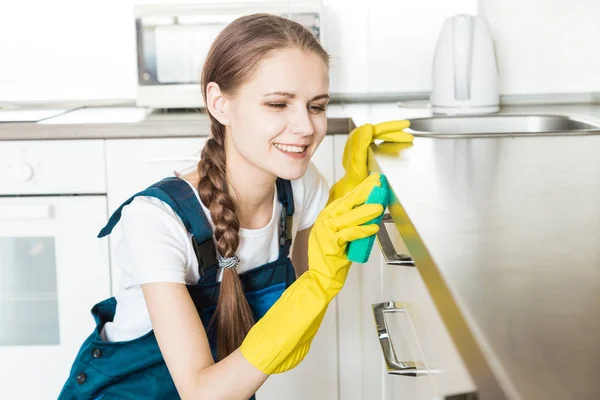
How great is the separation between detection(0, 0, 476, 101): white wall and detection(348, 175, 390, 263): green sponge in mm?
1449

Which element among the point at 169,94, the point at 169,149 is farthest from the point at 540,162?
the point at 169,94

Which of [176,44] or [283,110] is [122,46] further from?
[283,110]

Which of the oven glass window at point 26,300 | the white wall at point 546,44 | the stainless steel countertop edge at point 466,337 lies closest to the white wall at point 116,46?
the white wall at point 546,44

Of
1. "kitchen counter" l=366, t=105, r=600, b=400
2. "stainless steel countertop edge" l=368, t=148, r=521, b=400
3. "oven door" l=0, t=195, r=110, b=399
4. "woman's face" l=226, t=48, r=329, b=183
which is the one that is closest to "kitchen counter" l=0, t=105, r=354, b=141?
"oven door" l=0, t=195, r=110, b=399

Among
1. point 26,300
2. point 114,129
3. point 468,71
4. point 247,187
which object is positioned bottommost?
point 26,300

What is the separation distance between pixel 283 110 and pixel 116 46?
55.1 inches

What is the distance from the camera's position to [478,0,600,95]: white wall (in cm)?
229

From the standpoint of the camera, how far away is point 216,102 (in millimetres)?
1324

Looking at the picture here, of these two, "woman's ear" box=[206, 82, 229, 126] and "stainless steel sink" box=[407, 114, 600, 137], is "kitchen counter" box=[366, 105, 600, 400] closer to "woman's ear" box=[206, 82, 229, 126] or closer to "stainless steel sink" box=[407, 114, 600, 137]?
"woman's ear" box=[206, 82, 229, 126]

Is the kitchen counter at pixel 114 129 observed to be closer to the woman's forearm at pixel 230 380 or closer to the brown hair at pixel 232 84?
the brown hair at pixel 232 84

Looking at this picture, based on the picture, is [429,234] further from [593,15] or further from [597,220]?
[593,15]

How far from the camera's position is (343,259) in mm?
1111

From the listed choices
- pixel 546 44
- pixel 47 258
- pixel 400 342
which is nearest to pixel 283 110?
pixel 400 342

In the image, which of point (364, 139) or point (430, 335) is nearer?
point (430, 335)
